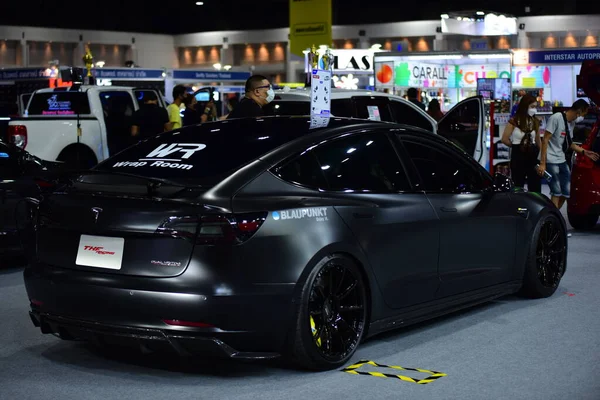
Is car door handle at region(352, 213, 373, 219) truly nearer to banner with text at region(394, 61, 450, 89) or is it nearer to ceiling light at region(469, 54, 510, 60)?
ceiling light at region(469, 54, 510, 60)

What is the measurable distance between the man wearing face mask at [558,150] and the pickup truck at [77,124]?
20.4 feet

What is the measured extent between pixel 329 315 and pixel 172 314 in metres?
1.01

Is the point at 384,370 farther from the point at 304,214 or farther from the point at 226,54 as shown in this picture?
the point at 226,54

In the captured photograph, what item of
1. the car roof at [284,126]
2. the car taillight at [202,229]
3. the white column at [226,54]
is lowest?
the car taillight at [202,229]

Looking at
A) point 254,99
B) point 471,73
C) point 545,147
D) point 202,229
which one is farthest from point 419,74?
point 202,229

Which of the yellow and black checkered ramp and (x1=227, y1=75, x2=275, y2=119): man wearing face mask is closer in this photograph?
the yellow and black checkered ramp

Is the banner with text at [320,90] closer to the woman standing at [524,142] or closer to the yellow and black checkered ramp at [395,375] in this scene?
the yellow and black checkered ramp at [395,375]

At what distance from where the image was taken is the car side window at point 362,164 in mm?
6168

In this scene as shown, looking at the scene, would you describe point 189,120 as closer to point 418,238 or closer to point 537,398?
point 418,238

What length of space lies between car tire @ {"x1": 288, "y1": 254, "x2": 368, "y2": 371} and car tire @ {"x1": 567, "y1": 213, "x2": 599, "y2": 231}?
26.0 feet

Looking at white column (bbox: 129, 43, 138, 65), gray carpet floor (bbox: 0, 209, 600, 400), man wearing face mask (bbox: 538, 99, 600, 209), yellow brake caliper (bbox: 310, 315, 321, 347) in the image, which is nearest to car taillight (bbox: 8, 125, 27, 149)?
man wearing face mask (bbox: 538, 99, 600, 209)

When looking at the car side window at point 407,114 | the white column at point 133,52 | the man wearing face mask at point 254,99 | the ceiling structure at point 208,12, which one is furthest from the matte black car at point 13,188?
the white column at point 133,52

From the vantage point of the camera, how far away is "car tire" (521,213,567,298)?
802 centimetres

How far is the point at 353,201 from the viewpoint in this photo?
241 inches
